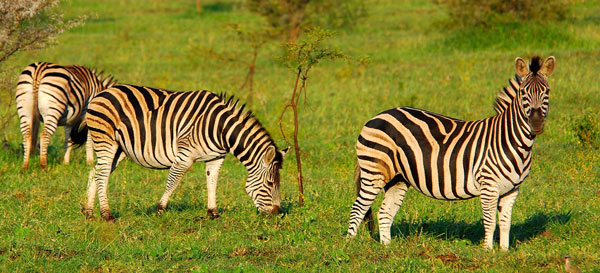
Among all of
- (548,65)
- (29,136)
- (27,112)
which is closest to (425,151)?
(548,65)

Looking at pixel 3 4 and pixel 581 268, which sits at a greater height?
pixel 3 4

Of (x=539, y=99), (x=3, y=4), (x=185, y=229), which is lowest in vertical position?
(x=185, y=229)

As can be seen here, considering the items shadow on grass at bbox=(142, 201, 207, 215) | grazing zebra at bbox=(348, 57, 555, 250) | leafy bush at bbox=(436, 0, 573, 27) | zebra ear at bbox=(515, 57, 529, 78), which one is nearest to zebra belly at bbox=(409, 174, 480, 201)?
grazing zebra at bbox=(348, 57, 555, 250)

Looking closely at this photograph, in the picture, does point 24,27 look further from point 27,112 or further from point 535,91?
point 535,91

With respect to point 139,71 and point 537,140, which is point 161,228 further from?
point 139,71

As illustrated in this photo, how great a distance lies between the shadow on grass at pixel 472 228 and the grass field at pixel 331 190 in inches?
0.8

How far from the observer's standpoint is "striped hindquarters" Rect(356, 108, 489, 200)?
252 inches

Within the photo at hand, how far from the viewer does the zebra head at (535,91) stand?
593cm

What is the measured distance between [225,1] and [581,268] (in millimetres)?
33840

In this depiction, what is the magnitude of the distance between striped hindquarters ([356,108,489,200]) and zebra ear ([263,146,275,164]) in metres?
1.21

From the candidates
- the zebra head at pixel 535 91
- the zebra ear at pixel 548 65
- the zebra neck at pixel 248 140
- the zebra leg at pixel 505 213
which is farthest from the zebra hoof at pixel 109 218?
the zebra ear at pixel 548 65

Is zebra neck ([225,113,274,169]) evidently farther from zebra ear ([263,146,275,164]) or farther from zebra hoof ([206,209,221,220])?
zebra hoof ([206,209,221,220])

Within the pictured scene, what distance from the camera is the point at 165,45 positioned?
2372 cm

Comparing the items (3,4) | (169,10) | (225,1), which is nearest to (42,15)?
(3,4)
